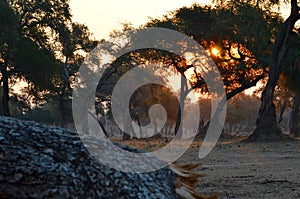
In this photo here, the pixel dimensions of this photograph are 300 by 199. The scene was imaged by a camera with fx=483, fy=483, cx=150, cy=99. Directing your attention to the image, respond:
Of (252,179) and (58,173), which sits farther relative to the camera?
(252,179)

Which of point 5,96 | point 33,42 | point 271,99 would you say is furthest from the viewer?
point 33,42

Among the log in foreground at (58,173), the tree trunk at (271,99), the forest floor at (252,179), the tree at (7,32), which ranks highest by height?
the tree at (7,32)

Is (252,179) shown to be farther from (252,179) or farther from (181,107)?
(181,107)

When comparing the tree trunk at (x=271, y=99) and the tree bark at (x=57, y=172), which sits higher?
the tree trunk at (x=271, y=99)

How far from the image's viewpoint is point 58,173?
4.03m

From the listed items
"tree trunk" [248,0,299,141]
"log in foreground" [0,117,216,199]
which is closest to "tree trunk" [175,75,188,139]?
"tree trunk" [248,0,299,141]

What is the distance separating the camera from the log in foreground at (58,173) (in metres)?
3.97

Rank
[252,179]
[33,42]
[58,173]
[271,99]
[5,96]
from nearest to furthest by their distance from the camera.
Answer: [58,173] < [252,179] < [271,99] < [5,96] < [33,42]

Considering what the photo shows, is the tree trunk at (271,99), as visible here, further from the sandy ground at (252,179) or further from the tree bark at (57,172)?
the tree bark at (57,172)

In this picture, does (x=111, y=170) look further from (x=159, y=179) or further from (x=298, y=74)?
(x=298, y=74)

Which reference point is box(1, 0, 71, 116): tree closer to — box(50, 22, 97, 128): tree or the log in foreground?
box(50, 22, 97, 128): tree

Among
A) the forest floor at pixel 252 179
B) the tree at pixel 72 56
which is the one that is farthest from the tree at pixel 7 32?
the forest floor at pixel 252 179

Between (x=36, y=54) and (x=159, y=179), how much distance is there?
25919 millimetres

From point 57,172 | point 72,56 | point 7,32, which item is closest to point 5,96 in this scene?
point 7,32
